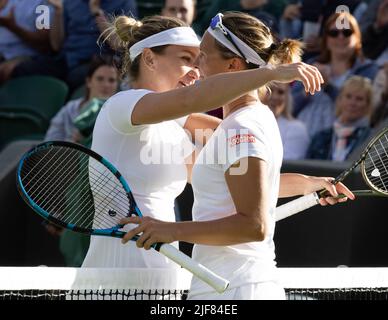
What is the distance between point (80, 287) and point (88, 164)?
48cm

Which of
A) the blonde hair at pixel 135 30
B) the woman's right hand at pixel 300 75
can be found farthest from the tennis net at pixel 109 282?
the woman's right hand at pixel 300 75

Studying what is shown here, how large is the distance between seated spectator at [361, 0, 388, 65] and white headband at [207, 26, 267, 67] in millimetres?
4577

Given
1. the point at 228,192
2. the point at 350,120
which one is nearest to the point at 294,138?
the point at 350,120

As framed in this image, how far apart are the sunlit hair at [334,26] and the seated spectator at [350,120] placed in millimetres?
253

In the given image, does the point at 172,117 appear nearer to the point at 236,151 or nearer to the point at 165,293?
the point at 236,151

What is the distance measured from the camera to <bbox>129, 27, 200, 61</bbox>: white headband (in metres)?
3.98

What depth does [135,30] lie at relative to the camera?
13.4ft

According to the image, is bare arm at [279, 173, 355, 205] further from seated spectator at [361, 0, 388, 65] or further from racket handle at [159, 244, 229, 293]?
seated spectator at [361, 0, 388, 65]

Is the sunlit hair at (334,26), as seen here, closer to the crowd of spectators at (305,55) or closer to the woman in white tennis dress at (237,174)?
the crowd of spectators at (305,55)

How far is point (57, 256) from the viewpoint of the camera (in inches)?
310

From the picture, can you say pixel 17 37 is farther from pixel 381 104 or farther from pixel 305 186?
pixel 305 186

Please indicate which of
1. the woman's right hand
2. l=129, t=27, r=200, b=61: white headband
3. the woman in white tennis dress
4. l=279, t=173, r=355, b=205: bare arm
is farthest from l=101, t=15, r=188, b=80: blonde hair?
the woman's right hand

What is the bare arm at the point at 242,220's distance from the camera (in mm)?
3314

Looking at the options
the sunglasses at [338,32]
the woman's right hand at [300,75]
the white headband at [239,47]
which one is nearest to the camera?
the woman's right hand at [300,75]
